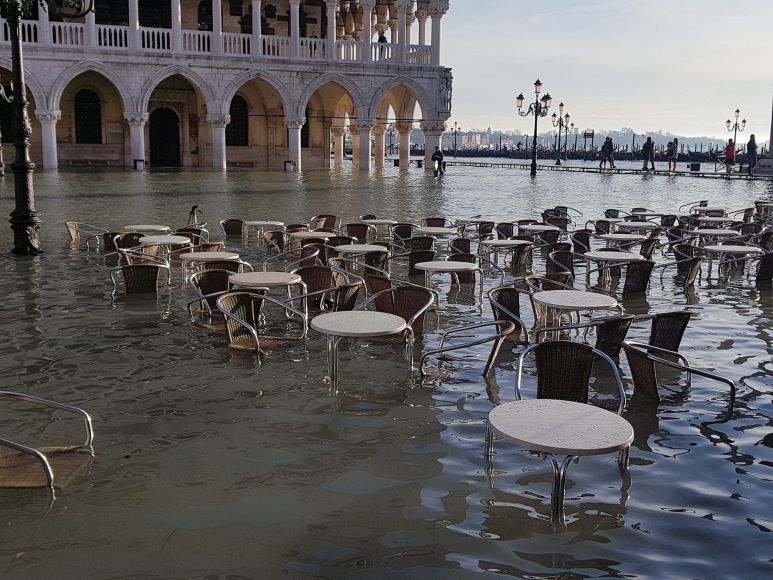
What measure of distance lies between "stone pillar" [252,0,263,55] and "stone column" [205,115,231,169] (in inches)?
102

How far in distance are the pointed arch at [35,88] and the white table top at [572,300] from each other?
23.8 meters

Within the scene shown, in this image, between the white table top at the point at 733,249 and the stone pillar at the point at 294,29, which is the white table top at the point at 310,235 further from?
the stone pillar at the point at 294,29

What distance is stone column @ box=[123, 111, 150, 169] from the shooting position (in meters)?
27.6

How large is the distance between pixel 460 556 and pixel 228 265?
498cm

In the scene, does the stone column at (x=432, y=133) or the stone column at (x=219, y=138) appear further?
the stone column at (x=432, y=133)

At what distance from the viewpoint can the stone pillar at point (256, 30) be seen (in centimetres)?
2883

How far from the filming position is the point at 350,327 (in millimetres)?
5180

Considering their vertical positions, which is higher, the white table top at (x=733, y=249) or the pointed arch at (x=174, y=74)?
the pointed arch at (x=174, y=74)

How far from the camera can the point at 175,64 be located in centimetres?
2788

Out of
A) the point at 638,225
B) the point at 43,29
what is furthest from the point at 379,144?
the point at 638,225

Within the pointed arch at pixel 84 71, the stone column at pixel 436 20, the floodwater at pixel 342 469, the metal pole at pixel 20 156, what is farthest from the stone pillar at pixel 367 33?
the floodwater at pixel 342 469

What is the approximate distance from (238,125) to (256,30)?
4.61 metres

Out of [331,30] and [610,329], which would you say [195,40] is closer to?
[331,30]

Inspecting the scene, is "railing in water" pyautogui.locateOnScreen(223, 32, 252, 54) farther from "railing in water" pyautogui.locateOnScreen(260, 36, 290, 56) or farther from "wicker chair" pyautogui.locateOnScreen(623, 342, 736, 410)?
"wicker chair" pyautogui.locateOnScreen(623, 342, 736, 410)
